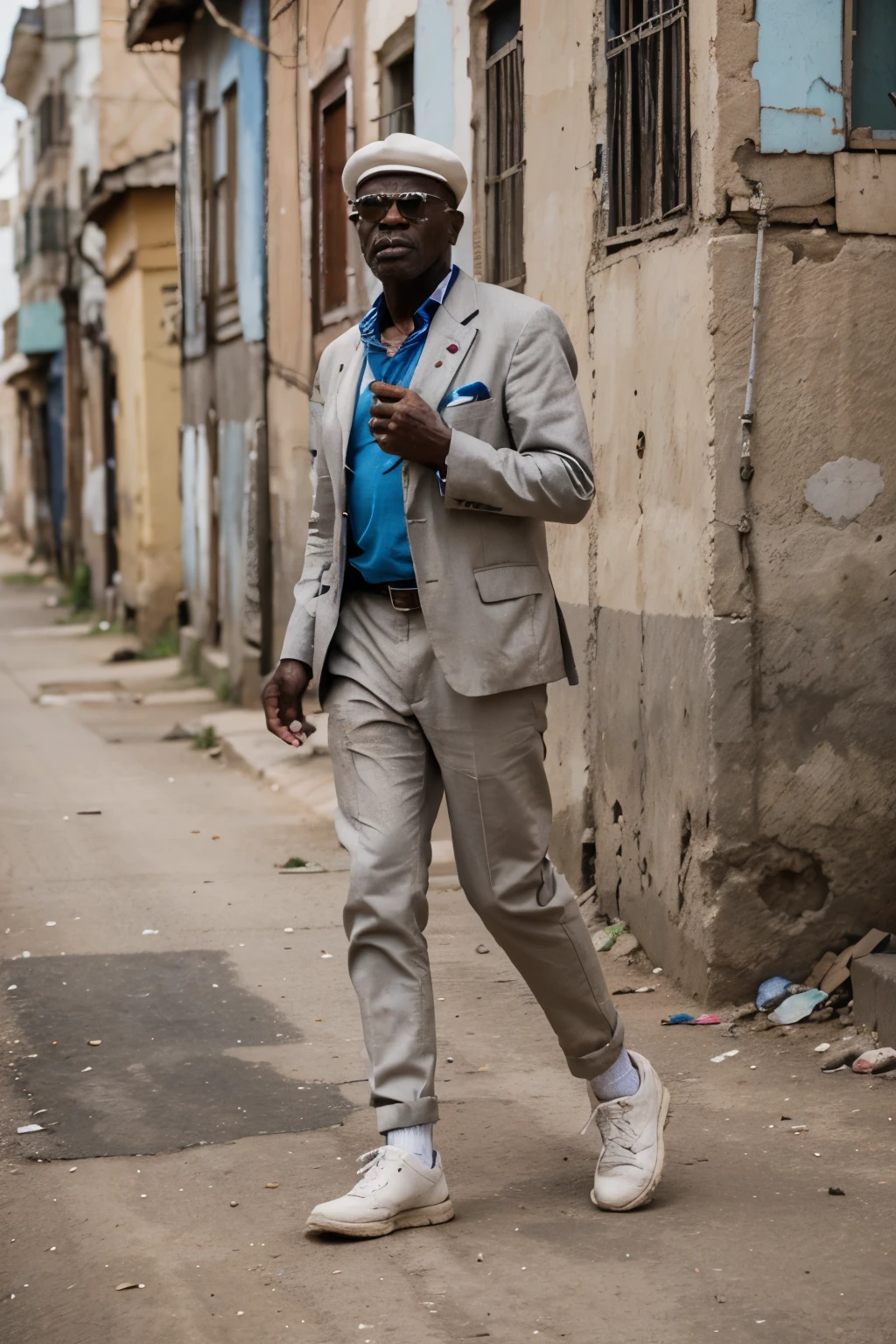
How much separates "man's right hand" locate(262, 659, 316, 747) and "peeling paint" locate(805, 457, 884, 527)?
1869mm

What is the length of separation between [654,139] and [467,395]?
2.46 m

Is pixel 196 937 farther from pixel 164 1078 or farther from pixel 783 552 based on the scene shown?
pixel 783 552

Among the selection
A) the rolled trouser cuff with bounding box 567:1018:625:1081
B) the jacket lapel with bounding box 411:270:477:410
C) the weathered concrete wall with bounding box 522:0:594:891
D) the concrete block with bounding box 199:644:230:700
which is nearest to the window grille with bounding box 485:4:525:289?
the weathered concrete wall with bounding box 522:0:594:891

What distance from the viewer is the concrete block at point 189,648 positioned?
15961 mm

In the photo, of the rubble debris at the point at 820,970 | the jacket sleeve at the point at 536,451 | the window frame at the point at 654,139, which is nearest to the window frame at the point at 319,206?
the window frame at the point at 654,139

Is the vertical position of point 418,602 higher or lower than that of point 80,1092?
higher

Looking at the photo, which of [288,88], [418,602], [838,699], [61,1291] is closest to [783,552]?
[838,699]

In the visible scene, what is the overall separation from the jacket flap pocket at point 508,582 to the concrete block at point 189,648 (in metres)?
12.4

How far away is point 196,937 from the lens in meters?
6.44

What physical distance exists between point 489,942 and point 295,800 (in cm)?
326

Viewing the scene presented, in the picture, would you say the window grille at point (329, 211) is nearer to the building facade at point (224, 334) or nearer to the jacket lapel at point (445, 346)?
the building facade at point (224, 334)

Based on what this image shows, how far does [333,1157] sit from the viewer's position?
415 cm

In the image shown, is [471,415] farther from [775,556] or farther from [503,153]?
[503,153]

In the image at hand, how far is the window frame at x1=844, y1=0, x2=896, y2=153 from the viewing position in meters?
5.18
